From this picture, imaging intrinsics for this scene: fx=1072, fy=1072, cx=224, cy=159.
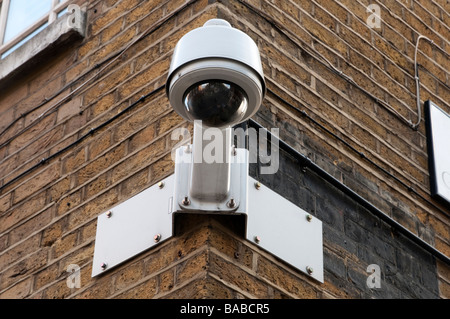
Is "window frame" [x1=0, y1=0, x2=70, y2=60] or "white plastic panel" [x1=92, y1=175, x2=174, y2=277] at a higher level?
"window frame" [x1=0, y1=0, x2=70, y2=60]

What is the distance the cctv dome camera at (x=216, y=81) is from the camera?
3564 mm

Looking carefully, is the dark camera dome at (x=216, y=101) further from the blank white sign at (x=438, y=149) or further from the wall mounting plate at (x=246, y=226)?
A: the blank white sign at (x=438, y=149)

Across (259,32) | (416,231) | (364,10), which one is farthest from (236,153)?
(364,10)

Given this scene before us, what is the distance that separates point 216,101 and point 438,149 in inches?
87.4

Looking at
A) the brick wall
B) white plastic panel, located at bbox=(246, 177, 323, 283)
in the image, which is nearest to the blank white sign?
the brick wall

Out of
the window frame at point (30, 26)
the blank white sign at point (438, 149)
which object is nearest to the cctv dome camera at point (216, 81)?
the blank white sign at point (438, 149)

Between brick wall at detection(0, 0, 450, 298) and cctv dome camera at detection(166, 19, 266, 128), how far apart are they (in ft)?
1.74

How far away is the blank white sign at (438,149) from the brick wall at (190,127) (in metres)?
0.05

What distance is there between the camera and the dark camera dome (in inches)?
140

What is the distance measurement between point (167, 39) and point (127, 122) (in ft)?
1.36

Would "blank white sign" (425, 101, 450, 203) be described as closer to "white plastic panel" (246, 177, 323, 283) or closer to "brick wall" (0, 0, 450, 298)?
"brick wall" (0, 0, 450, 298)

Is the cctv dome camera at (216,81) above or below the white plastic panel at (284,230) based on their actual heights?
above

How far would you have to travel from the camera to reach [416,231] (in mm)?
5008

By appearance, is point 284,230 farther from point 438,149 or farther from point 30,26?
point 30,26
